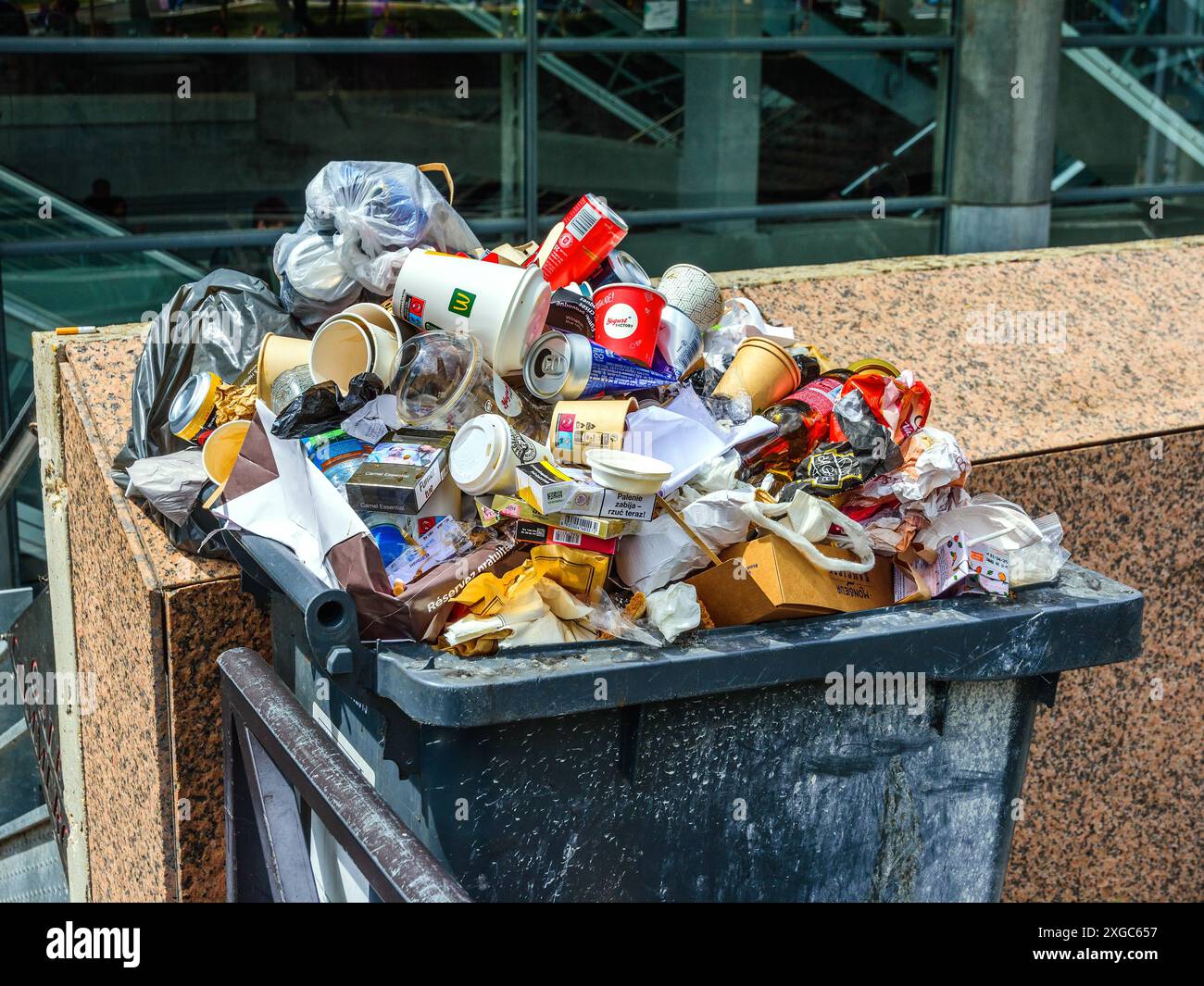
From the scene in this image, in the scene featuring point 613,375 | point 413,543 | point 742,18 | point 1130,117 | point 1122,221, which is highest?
point 742,18

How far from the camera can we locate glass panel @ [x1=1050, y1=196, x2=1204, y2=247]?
852 centimetres

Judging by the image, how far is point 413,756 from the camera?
1738mm

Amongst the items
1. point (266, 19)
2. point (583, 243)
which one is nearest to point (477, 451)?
point (583, 243)

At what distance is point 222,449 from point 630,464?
817 mm

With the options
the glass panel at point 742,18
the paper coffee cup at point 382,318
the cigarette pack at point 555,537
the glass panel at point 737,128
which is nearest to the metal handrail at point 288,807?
the cigarette pack at point 555,537

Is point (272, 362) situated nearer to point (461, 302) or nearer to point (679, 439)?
point (461, 302)

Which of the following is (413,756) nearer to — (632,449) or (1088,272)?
(632,449)

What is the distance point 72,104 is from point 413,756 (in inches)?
214

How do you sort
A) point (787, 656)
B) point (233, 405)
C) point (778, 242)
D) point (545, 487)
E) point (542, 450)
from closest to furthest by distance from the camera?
point (787, 656) < point (545, 487) < point (542, 450) < point (233, 405) < point (778, 242)

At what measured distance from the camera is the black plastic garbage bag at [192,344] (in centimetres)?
256

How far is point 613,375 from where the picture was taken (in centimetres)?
236
